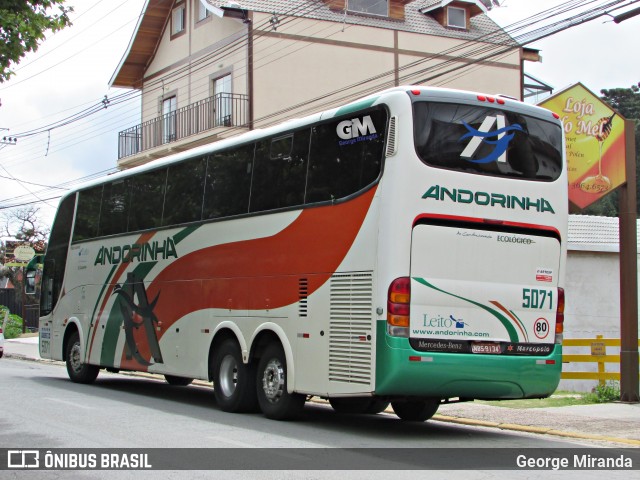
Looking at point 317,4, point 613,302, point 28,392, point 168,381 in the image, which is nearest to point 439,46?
point 317,4

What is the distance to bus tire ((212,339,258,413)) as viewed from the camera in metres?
14.0

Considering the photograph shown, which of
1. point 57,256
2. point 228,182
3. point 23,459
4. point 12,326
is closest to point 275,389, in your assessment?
point 228,182

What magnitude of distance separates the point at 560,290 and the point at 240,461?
17.7 ft

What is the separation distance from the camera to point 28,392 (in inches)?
660

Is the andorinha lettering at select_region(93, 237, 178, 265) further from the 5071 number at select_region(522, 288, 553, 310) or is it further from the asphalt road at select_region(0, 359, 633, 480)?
the 5071 number at select_region(522, 288, 553, 310)

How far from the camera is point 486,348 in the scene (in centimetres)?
1170

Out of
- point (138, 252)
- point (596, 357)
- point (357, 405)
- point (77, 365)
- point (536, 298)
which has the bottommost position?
point (357, 405)

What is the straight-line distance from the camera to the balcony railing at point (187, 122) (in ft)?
101

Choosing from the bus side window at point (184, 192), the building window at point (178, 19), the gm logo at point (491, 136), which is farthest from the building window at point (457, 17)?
the gm logo at point (491, 136)

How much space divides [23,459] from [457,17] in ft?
102

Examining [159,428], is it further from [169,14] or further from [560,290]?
[169,14]

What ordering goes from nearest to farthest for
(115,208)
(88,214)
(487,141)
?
1. (487,141)
2. (115,208)
3. (88,214)

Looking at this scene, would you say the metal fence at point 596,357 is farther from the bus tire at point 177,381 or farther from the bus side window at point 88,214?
the bus side window at point 88,214

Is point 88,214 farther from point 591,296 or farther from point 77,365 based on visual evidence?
point 591,296
